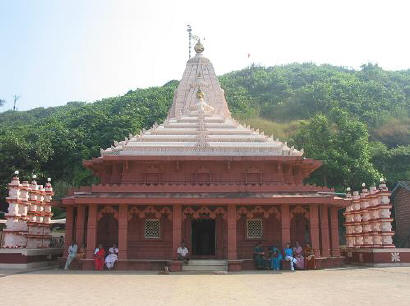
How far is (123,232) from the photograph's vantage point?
65.7 feet

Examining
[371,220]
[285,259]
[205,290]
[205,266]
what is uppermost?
[371,220]

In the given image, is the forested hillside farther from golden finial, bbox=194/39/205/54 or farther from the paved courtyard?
the paved courtyard

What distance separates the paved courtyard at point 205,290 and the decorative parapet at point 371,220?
6893mm

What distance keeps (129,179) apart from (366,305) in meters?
15.3

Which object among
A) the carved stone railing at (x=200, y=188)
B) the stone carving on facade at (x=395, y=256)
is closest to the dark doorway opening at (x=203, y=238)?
the carved stone railing at (x=200, y=188)

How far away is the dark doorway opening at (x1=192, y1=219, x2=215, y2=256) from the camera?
935 inches

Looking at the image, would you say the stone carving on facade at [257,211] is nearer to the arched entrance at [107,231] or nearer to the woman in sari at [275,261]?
the woman in sari at [275,261]

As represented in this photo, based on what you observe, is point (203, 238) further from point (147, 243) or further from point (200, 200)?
point (200, 200)

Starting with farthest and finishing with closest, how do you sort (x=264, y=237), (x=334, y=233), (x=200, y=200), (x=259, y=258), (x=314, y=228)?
(x=264, y=237), (x=334, y=233), (x=314, y=228), (x=200, y=200), (x=259, y=258)

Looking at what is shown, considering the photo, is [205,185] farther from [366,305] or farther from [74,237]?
[366,305]

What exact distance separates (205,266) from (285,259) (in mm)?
3586

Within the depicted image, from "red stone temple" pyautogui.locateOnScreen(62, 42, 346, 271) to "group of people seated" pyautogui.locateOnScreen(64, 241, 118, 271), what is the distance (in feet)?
1.03

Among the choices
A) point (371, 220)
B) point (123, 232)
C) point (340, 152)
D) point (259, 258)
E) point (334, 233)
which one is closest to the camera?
point (259, 258)

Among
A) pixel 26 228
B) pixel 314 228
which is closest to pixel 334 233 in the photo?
pixel 314 228
